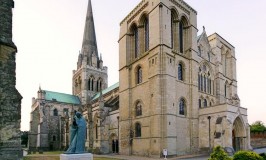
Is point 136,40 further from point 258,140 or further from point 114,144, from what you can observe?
point 258,140

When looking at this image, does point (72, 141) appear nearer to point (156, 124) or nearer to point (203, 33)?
point (156, 124)

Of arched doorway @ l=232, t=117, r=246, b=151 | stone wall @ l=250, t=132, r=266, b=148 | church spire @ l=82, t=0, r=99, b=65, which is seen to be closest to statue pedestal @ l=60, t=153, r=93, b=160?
arched doorway @ l=232, t=117, r=246, b=151

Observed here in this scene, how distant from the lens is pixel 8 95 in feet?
44.6

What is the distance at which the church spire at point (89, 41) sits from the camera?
68938mm

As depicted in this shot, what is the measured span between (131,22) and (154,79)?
11.0 metres

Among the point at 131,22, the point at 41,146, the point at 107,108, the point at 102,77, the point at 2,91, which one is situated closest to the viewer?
the point at 2,91

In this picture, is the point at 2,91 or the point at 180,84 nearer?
the point at 2,91

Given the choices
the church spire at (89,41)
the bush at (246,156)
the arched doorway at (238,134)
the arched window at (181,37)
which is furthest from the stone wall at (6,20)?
the church spire at (89,41)

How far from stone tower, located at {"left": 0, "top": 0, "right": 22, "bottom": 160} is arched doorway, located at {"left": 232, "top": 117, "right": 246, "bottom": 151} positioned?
28.4 metres

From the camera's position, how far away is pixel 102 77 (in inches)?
2815

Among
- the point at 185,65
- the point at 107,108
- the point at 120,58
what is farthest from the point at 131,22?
the point at 107,108

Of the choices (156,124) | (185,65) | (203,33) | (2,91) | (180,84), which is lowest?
(156,124)

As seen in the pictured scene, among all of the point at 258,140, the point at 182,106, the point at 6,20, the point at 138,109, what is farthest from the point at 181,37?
the point at 258,140

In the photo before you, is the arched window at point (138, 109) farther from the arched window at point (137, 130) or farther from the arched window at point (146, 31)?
the arched window at point (146, 31)
